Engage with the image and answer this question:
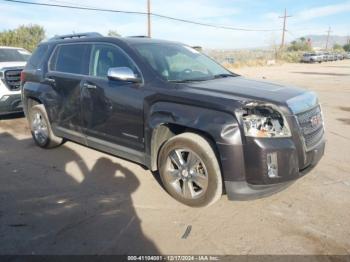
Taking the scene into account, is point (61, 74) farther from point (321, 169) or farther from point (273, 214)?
point (321, 169)

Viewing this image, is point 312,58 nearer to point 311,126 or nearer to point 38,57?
point 38,57

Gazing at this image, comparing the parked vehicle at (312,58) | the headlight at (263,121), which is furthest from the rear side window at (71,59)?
the parked vehicle at (312,58)

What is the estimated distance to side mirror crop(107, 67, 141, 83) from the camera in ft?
13.5

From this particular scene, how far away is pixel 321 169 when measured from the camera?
499 cm

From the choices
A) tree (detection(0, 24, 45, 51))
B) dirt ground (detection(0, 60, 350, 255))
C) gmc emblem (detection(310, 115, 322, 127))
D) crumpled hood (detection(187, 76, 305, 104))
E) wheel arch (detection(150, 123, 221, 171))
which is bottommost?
dirt ground (detection(0, 60, 350, 255))

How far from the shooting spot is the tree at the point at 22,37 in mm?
33625

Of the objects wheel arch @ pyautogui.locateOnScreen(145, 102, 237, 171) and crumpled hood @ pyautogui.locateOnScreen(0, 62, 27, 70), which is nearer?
wheel arch @ pyautogui.locateOnScreen(145, 102, 237, 171)

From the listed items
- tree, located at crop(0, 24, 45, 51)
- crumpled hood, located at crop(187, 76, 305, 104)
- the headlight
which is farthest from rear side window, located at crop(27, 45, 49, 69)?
tree, located at crop(0, 24, 45, 51)

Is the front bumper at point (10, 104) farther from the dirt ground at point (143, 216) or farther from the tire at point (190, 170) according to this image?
the tire at point (190, 170)

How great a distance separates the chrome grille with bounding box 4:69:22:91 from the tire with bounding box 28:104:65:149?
214 centimetres

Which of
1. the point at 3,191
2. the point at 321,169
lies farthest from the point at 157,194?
the point at 321,169

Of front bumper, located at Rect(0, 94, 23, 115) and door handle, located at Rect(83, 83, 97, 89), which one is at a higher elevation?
door handle, located at Rect(83, 83, 97, 89)

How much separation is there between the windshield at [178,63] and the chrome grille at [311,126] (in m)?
1.34

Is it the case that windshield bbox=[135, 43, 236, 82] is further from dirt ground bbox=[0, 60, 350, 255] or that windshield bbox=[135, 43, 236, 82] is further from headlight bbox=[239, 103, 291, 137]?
dirt ground bbox=[0, 60, 350, 255]
